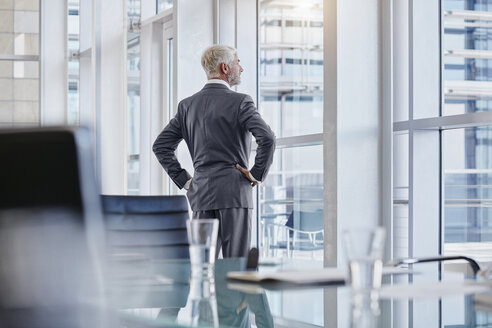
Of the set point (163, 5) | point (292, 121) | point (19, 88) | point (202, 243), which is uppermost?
point (163, 5)

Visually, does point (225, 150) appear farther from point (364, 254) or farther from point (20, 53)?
point (20, 53)

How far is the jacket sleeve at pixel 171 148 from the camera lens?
3.83 m

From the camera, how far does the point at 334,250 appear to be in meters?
3.73

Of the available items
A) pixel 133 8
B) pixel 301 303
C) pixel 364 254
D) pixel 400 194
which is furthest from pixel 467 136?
pixel 133 8

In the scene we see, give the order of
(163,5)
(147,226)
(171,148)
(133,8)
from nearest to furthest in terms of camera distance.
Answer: (147,226)
(171,148)
(163,5)
(133,8)

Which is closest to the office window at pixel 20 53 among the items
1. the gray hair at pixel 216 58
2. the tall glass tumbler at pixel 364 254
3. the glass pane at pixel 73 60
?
the glass pane at pixel 73 60

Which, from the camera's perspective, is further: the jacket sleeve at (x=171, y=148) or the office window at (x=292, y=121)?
the office window at (x=292, y=121)

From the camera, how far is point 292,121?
4746mm

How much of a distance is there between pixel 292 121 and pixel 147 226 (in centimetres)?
216

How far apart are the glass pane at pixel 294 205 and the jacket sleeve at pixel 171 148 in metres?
0.90

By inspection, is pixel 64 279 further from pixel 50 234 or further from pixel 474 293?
pixel 474 293

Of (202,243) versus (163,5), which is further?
(163,5)

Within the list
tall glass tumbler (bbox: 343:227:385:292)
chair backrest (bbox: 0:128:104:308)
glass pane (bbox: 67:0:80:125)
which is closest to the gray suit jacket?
tall glass tumbler (bbox: 343:227:385:292)

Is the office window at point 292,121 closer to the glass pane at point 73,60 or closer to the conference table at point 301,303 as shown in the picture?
the conference table at point 301,303
